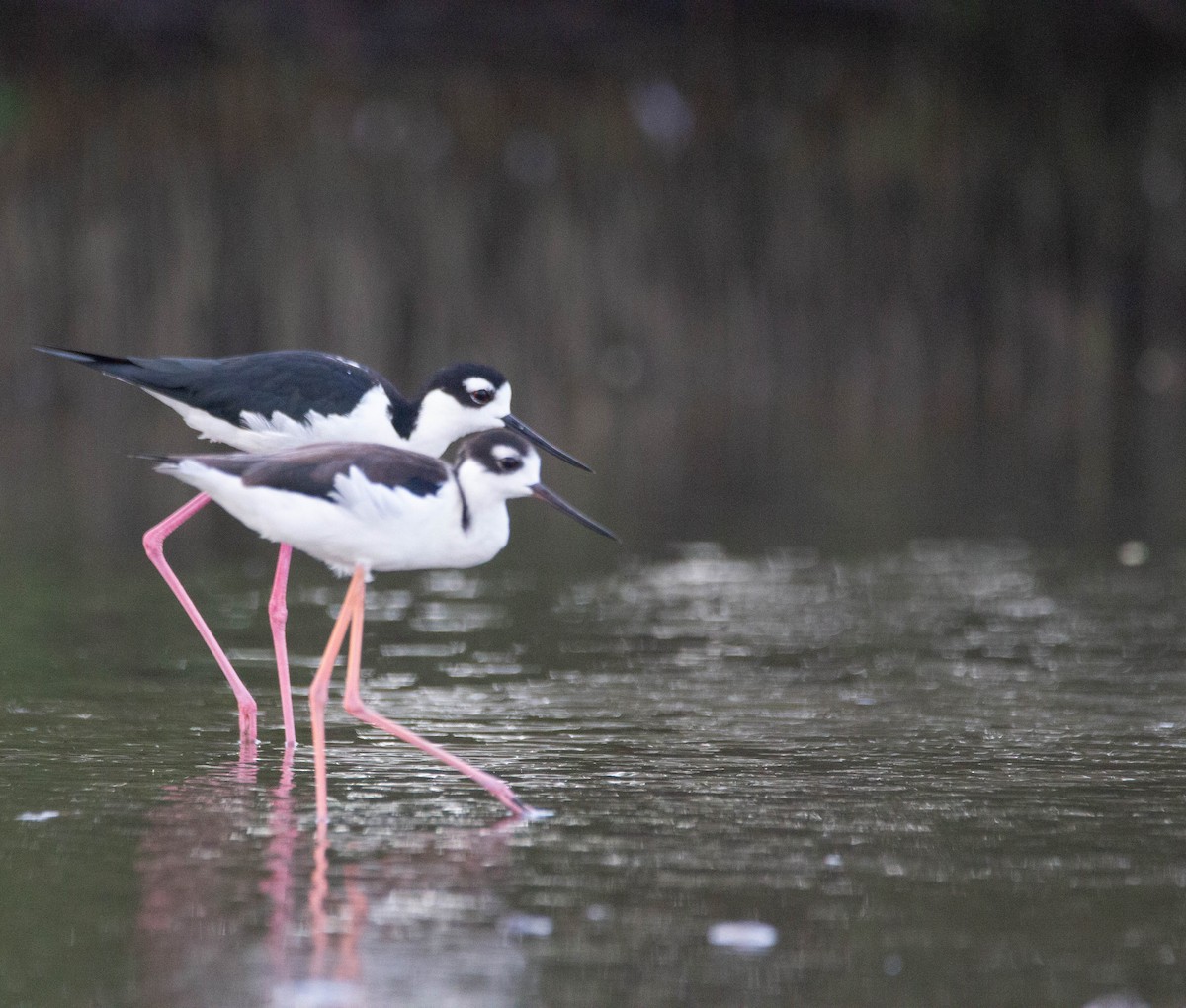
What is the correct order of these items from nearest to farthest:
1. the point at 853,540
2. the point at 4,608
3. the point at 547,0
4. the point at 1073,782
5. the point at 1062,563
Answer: the point at 1073,782 → the point at 4,608 → the point at 1062,563 → the point at 853,540 → the point at 547,0

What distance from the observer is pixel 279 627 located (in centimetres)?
725

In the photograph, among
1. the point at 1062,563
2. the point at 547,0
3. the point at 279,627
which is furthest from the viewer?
the point at 547,0

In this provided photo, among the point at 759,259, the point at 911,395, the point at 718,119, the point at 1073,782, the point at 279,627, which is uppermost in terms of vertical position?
the point at 718,119

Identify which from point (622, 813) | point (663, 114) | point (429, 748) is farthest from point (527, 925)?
point (663, 114)

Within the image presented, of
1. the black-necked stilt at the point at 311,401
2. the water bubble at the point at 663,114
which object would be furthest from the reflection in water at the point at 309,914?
the water bubble at the point at 663,114

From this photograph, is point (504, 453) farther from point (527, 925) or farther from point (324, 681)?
point (527, 925)

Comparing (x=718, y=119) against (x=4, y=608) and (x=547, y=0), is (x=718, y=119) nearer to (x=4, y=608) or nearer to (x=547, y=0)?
(x=547, y=0)

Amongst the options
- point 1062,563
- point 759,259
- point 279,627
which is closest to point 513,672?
point 279,627

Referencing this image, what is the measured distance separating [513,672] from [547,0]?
15.9 meters

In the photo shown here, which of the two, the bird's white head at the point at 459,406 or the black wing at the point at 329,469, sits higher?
the bird's white head at the point at 459,406

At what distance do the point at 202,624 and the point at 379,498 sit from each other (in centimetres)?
176

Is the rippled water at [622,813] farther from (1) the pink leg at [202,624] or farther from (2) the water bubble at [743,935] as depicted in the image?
(1) the pink leg at [202,624]

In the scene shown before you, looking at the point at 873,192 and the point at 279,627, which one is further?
the point at 873,192

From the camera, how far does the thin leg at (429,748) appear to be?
17.9ft
